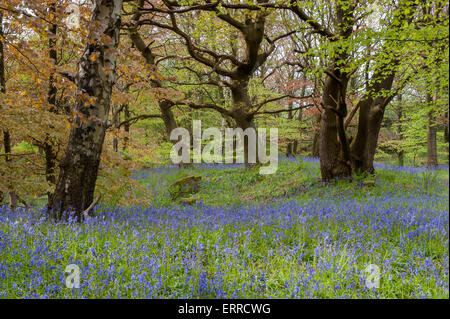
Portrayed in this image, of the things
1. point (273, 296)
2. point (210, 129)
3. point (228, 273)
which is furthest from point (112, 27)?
point (210, 129)

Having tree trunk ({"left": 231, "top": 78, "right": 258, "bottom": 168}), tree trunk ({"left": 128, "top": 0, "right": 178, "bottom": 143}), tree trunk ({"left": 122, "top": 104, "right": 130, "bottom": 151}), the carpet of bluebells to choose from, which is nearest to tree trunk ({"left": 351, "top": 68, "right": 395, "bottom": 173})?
the carpet of bluebells

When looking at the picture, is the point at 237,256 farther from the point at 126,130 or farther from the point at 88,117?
the point at 126,130

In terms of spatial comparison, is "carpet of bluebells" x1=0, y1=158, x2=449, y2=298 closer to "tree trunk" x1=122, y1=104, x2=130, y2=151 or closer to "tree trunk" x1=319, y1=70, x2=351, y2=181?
"tree trunk" x1=319, y1=70, x2=351, y2=181

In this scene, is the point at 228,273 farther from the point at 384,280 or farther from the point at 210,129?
the point at 210,129

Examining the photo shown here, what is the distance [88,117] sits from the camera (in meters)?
4.62

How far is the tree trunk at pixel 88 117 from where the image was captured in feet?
15.0

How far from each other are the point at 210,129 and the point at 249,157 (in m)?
11.4

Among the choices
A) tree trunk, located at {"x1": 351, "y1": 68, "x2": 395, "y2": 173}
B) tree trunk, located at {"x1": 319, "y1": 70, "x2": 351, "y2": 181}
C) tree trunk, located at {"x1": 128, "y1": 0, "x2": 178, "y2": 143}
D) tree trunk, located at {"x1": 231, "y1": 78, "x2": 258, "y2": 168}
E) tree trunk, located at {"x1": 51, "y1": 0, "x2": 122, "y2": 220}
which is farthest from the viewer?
tree trunk, located at {"x1": 231, "y1": 78, "x2": 258, "y2": 168}

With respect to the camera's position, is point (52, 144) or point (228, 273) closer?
point (228, 273)

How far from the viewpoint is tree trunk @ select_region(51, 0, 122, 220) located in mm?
4574

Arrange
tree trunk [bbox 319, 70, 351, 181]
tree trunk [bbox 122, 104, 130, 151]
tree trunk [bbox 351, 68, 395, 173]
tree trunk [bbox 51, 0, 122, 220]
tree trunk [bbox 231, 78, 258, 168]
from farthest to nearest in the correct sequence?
tree trunk [bbox 231, 78, 258, 168] < tree trunk [bbox 122, 104, 130, 151] < tree trunk [bbox 351, 68, 395, 173] < tree trunk [bbox 319, 70, 351, 181] < tree trunk [bbox 51, 0, 122, 220]

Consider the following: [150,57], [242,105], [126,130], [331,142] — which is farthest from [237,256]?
[126,130]
